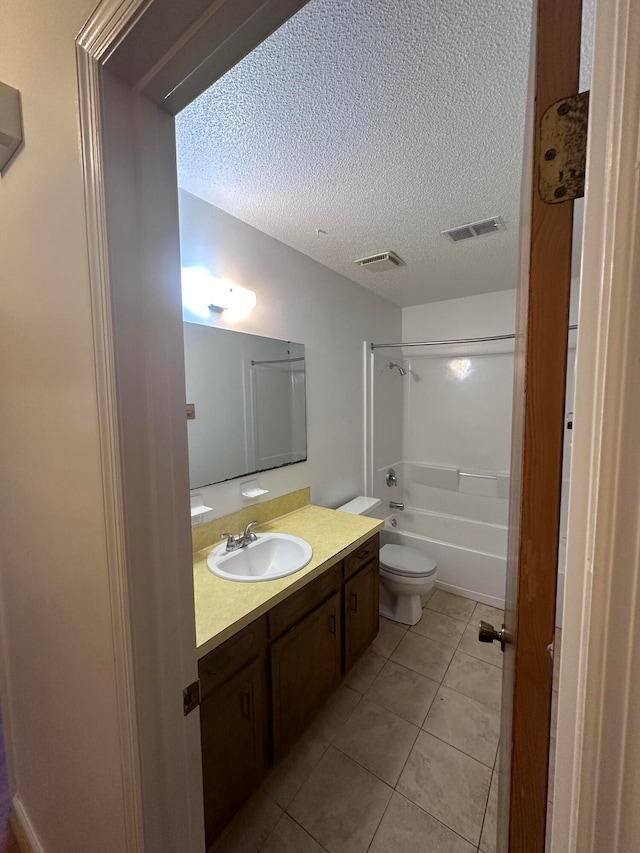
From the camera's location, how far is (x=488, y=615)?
8.07 feet

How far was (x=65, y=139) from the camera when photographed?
Answer: 0.60 m

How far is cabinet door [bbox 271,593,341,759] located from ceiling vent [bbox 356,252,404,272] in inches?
76.6

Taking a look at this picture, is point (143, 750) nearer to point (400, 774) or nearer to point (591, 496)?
point (591, 496)

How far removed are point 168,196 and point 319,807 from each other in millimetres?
2019

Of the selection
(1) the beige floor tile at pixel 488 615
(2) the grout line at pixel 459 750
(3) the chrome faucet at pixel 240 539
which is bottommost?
(1) the beige floor tile at pixel 488 615

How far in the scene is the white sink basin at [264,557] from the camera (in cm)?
146

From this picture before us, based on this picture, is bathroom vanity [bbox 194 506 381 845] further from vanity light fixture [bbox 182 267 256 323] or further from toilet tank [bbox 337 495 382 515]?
vanity light fixture [bbox 182 267 256 323]

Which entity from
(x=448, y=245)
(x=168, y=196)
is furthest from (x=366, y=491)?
(x=168, y=196)

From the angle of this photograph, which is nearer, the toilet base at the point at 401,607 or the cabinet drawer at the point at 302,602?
the cabinet drawer at the point at 302,602

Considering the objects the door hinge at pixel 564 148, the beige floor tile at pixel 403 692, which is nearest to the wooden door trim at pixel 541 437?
the door hinge at pixel 564 148

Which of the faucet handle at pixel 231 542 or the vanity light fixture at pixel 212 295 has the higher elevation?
the vanity light fixture at pixel 212 295

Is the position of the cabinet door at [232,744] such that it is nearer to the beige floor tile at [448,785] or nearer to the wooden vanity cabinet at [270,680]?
the wooden vanity cabinet at [270,680]

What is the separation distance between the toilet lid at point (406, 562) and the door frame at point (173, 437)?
5.54 ft

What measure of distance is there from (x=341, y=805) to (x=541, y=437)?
5.61 feet
